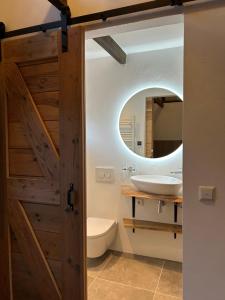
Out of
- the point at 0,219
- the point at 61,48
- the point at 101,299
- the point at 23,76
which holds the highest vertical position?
the point at 61,48

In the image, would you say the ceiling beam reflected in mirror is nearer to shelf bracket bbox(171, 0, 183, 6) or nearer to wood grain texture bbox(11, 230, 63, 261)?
shelf bracket bbox(171, 0, 183, 6)

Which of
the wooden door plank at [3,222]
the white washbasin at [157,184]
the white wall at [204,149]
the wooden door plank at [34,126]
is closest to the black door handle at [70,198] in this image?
the wooden door plank at [34,126]

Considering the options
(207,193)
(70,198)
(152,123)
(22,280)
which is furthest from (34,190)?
(152,123)

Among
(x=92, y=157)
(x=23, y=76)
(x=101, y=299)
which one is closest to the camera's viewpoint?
(x=23, y=76)

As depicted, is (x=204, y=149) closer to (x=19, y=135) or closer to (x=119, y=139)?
(x=19, y=135)

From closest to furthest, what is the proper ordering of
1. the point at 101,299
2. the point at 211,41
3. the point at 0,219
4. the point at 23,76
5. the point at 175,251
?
the point at 211,41 < the point at 23,76 < the point at 0,219 < the point at 101,299 < the point at 175,251

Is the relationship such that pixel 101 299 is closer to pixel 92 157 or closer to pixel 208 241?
pixel 208 241

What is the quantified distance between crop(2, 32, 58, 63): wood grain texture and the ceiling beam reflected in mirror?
753 millimetres

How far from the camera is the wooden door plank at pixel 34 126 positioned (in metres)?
1.69

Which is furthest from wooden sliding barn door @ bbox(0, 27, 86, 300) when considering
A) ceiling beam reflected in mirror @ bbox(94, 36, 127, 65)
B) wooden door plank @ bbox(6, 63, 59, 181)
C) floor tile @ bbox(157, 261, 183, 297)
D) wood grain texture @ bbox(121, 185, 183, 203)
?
wood grain texture @ bbox(121, 185, 183, 203)

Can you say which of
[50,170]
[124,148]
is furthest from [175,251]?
[50,170]

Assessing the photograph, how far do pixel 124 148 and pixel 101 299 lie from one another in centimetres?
160

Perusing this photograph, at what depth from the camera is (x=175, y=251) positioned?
2760mm

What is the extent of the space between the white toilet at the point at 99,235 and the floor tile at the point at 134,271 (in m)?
0.20
